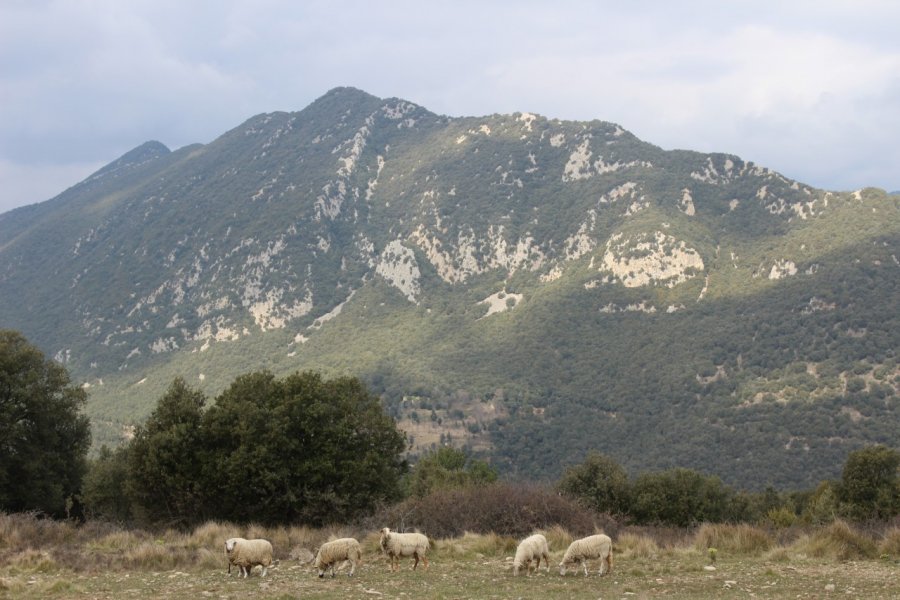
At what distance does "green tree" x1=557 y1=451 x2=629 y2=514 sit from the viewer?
4334 centimetres

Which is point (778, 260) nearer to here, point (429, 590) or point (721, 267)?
point (721, 267)

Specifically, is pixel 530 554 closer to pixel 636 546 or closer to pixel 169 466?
pixel 636 546

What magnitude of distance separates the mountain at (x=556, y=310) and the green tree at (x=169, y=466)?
72808 millimetres

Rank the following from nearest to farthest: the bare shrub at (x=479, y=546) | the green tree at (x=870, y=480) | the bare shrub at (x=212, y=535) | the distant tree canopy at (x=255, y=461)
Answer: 1. the bare shrub at (x=479, y=546)
2. the bare shrub at (x=212, y=535)
3. the distant tree canopy at (x=255, y=461)
4. the green tree at (x=870, y=480)

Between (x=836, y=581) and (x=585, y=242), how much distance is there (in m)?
148

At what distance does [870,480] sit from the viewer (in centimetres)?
4403

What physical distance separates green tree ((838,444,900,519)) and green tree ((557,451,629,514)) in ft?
42.9

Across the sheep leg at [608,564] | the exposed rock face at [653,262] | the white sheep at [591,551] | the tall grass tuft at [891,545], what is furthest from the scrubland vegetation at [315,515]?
the exposed rock face at [653,262]

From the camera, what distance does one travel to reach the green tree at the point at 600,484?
4334 cm

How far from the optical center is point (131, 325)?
171 metres

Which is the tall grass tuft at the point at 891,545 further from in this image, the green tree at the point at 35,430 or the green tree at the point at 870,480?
the green tree at the point at 870,480

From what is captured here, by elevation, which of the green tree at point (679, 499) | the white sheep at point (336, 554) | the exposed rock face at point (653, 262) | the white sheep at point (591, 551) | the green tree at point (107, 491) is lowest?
the green tree at point (679, 499)

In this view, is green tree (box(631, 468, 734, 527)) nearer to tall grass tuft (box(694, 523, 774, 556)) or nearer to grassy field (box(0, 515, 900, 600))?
tall grass tuft (box(694, 523, 774, 556))

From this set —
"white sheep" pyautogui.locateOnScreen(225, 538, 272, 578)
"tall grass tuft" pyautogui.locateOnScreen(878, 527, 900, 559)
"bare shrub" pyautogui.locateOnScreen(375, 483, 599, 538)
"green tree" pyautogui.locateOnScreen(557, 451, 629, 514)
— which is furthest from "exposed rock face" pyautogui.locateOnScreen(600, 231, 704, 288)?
"white sheep" pyautogui.locateOnScreen(225, 538, 272, 578)
